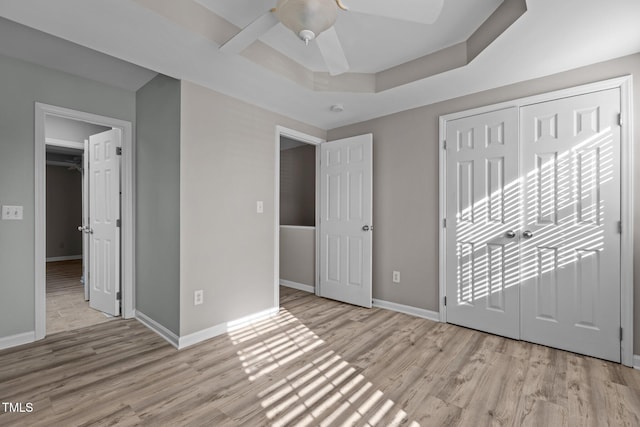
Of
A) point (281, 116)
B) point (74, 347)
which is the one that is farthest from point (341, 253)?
point (74, 347)

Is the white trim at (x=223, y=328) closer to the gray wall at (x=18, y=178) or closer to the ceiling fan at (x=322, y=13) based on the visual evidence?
the gray wall at (x=18, y=178)

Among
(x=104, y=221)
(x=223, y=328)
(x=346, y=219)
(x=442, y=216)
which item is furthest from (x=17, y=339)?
(x=442, y=216)

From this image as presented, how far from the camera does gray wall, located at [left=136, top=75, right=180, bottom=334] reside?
2.58m

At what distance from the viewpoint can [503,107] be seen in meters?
2.69

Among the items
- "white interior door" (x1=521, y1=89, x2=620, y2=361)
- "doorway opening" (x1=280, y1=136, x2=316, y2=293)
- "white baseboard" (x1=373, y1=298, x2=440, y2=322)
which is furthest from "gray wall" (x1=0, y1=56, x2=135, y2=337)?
"white interior door" (x1=521, y1=89, x2=620, y2=361)

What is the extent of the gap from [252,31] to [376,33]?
42.4 inches

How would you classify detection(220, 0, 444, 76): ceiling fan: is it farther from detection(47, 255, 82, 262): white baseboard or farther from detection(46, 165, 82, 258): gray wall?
detection(47, 255, 82, 262): white baseboard

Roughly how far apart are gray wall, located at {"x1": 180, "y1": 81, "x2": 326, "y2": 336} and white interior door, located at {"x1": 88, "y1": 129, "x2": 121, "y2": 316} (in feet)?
3.88

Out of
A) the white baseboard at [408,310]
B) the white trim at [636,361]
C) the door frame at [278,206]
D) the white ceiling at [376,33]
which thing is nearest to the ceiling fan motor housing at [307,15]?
the white ceiling at [376,33]

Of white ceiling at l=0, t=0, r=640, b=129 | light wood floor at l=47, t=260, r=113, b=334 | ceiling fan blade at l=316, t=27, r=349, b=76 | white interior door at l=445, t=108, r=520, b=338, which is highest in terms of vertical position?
white ceiling at l=0, t=0, r=640, b=129

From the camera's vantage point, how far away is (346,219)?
12.2ft

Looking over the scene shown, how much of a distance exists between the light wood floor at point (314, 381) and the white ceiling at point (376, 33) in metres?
2.46

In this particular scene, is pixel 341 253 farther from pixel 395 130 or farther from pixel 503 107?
pixel 503 107

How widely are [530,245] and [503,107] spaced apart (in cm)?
124
